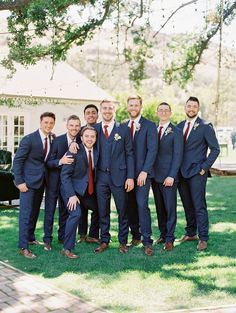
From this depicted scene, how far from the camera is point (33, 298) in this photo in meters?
4.98

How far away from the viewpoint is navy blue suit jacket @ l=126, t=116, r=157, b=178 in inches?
265

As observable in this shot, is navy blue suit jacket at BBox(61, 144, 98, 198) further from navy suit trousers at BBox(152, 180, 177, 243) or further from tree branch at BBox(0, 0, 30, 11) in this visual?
tree branch at BBox(0, 0, 30, 11)

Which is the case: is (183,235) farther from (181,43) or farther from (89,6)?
(181,43)

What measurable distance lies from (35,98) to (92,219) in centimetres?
1385

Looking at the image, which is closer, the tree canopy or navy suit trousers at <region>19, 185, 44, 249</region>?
navy suit trousers at <region>19, 185, 44, 249</region>

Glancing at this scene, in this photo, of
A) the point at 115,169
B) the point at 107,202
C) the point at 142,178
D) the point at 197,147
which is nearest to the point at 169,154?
the point at 197,147

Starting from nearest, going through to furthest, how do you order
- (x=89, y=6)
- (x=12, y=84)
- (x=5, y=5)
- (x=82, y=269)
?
(x=82, y=269), (x=5, y=5), (x=89, y=6), (x=12, y=84)

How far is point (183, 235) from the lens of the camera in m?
8.11

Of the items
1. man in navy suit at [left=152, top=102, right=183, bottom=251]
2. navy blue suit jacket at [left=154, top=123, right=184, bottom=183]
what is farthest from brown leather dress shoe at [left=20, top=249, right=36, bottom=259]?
navy blue suit jacket at [left=154, top=123, right=184, bottom=183]

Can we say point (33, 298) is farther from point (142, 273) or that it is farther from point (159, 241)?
point (159, 241)

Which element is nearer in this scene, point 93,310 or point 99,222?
point 93,310

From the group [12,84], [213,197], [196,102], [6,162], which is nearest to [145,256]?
[196,102]

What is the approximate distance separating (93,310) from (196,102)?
11.3ft

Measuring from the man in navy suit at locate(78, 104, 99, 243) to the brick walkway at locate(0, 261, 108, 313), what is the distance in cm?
181
